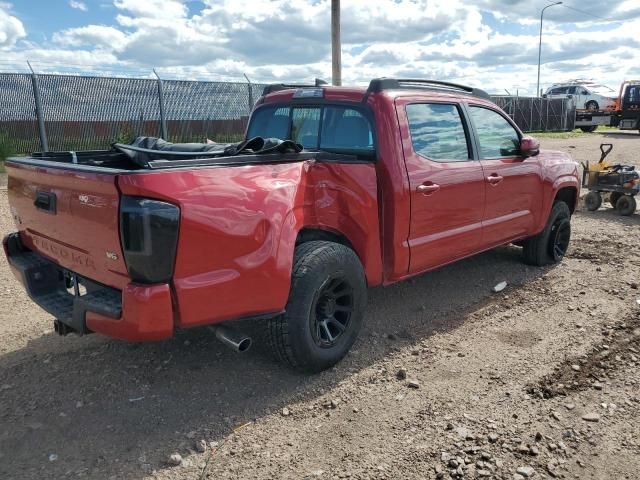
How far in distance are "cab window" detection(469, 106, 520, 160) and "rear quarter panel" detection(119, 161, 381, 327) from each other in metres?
1.90

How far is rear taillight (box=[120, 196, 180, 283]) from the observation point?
8.66 ft

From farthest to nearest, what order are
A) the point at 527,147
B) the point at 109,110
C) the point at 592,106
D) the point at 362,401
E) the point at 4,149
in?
the point at 592,106 → the point at 109,110 → the point at 4,149 → the point at 527,147 → the point at 362,401

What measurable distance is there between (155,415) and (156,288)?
3.08 feet

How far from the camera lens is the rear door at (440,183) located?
4.11 meters

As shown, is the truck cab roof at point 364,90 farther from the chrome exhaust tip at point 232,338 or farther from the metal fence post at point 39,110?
the metal fence post at point 39,110

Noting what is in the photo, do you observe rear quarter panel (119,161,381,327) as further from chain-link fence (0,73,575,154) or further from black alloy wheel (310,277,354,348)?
chain-link fence (0,73,575,154)

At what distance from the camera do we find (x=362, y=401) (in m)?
3.37

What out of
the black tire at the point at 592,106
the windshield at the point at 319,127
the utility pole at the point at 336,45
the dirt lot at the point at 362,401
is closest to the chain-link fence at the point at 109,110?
the utility pole at the point at 336,45

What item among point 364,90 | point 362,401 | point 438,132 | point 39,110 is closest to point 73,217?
point 362,401

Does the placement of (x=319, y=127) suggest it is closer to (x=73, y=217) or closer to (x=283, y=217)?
(x=283, y=217)

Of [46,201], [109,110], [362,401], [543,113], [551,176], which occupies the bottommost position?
[362,401]

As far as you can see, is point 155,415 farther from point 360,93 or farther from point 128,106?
point 128,106

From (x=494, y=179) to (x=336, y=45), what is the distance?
7988mm

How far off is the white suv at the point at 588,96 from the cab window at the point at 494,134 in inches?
1179
